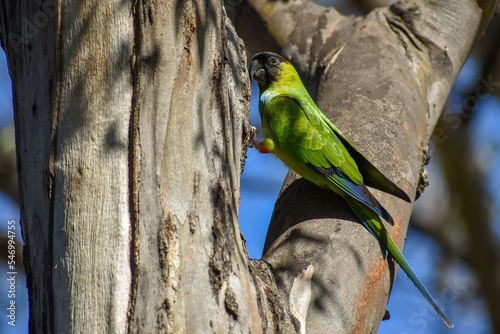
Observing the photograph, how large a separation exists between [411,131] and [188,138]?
5.60 ft

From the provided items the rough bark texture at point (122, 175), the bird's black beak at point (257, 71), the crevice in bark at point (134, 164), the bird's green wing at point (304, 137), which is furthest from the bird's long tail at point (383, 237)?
the bird's black beak at point (257, 71)

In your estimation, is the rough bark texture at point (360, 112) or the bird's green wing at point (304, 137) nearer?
the rough bark texture at point (360, 112)

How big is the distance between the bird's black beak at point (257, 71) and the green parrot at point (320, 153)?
0.12 meters

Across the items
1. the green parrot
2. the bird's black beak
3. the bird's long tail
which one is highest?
the bird's black beak

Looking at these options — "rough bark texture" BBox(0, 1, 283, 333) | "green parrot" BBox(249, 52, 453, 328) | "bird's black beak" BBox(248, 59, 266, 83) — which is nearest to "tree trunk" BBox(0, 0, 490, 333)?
"rough bark texture" BBox(0, 1, 283, 333)

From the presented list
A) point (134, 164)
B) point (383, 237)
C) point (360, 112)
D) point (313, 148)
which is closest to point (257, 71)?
point (313, 148)

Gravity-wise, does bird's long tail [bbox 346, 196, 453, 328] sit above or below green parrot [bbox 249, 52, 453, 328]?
below

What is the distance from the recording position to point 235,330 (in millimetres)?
1652

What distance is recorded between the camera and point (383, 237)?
247 cm

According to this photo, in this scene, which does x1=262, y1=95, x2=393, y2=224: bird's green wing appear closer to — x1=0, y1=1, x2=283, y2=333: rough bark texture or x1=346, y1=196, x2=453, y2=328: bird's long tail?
x1=346, y1=196, x2=453, y2=328: bird's long tail

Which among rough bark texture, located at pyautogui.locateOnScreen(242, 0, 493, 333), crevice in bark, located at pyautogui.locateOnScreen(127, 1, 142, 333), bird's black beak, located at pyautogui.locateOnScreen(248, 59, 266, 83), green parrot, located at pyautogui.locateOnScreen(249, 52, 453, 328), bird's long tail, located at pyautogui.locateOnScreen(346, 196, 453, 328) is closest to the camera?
crevice in bark, located at pyautogui.locateOnScreen(127, 1, 142, 333)

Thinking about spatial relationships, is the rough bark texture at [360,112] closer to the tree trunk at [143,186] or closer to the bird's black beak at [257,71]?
the tree trunk at [143,186]

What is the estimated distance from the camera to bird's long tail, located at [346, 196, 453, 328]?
96.9 inches

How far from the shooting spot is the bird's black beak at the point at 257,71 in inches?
168
